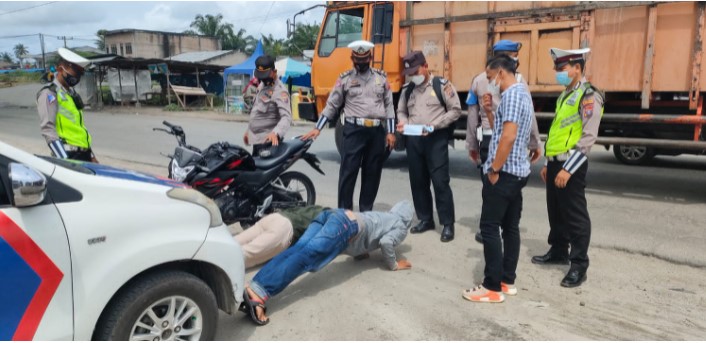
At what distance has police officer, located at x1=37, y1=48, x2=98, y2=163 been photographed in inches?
169

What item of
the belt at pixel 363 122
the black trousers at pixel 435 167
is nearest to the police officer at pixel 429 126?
the black trousers at pixel 435 167

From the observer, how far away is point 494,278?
3617mm

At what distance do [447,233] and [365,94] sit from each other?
A: 60.9 inches

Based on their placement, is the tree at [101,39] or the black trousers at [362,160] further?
the tree at [101,39]

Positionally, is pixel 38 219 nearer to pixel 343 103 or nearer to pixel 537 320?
pixel 537 320

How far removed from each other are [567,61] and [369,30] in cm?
466

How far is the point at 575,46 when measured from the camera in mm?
6621

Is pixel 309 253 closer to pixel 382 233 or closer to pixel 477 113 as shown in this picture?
pixel 382 233

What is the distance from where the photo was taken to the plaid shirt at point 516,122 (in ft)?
11.0

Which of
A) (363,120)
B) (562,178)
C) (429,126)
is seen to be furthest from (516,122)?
(363,120)

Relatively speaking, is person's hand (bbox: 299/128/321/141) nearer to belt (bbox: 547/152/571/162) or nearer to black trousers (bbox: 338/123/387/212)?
black trousers (bbox: 338/123/387/212)

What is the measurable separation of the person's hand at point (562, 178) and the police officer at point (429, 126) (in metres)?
1.37

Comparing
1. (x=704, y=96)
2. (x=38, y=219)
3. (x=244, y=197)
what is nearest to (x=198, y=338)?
(x=38, y=219)

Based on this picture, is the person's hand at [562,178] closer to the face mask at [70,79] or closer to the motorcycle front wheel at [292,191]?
the motorcycle front wheel at [292,191]
